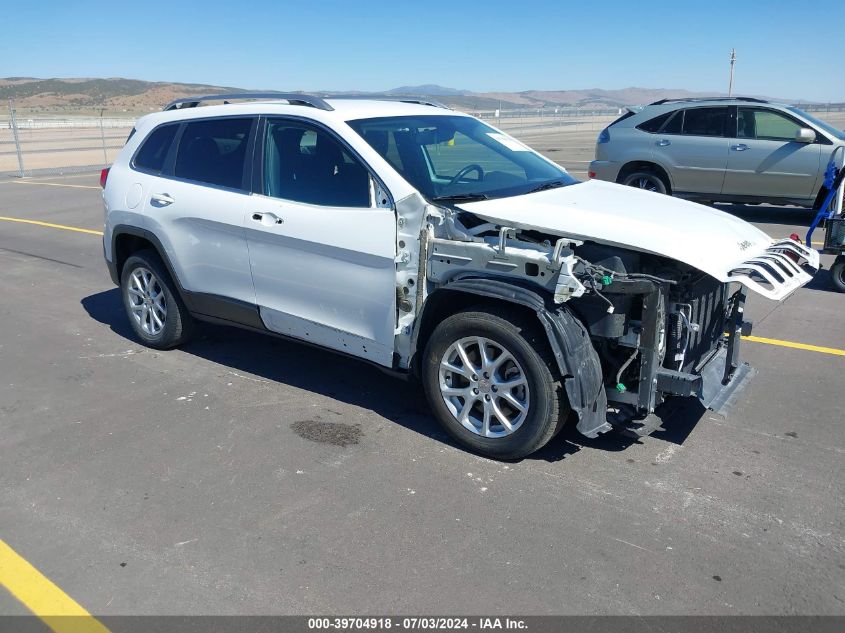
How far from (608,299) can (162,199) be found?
3.43 meters

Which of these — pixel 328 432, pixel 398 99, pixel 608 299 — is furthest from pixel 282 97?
pixel 608 299

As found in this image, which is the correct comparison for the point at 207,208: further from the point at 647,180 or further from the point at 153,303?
the point at 647,180

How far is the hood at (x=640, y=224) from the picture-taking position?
12.8 feet

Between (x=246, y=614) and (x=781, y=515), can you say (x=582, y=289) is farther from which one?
(x=246, y=614)

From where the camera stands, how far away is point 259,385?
543 cm

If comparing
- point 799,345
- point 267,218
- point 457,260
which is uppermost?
point 267,218

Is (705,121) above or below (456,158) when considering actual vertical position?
above

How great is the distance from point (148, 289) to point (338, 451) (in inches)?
100

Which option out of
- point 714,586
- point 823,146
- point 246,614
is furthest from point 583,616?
point 823,146

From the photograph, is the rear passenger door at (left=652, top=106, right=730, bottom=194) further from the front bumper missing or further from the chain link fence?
the chain link fence

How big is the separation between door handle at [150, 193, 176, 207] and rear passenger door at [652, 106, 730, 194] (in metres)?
8.64

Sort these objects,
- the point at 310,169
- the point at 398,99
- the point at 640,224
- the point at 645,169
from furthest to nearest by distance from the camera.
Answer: the point at 645,169, the point at 398,99, the point at 310,169, the point at 640,224

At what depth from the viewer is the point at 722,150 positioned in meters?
11.6

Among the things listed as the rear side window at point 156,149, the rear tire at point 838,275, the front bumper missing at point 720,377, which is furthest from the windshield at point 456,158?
the rear tire at point 838,275
